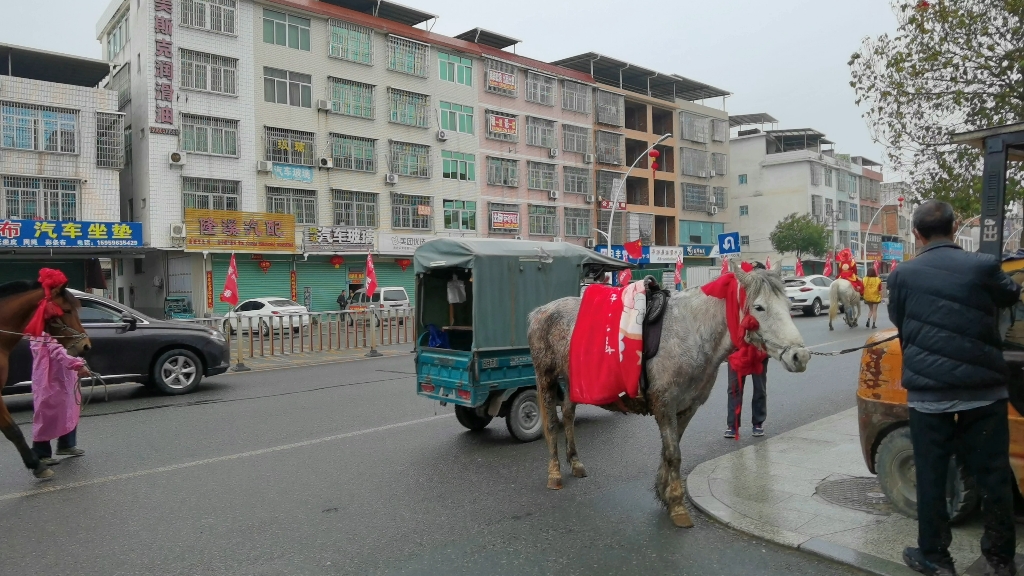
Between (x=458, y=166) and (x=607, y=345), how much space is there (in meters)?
34.3

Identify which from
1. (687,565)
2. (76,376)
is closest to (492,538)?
(687,565)

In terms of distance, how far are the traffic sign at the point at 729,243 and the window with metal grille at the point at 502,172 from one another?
25.5 meters

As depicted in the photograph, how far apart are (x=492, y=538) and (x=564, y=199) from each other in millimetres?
40538

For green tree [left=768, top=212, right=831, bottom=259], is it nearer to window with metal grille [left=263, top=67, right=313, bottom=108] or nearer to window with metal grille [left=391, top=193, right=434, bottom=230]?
window with metal grille [left=391, top=193, right=434, bottom=230]

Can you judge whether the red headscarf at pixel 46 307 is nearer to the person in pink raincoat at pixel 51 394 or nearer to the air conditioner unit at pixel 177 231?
the person in pink raincoat at pixel 51 394

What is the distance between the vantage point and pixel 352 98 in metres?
34.8

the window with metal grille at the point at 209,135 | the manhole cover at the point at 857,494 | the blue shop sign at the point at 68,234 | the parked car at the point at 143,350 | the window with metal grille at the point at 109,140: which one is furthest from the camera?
the window with metal grille at the point at 209,135

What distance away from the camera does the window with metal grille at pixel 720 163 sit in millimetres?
56047

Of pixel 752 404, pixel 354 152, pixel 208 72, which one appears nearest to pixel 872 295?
pixel 752 404

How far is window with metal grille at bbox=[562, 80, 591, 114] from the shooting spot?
147ft

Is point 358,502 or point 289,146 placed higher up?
point 289,146

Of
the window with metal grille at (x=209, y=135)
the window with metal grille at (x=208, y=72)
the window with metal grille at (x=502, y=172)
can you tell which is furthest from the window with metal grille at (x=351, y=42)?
the window with metal grille at (x=502, y=172)

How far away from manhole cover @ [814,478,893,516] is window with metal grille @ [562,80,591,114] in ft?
134

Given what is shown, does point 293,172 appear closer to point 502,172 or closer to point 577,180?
point 502,172
